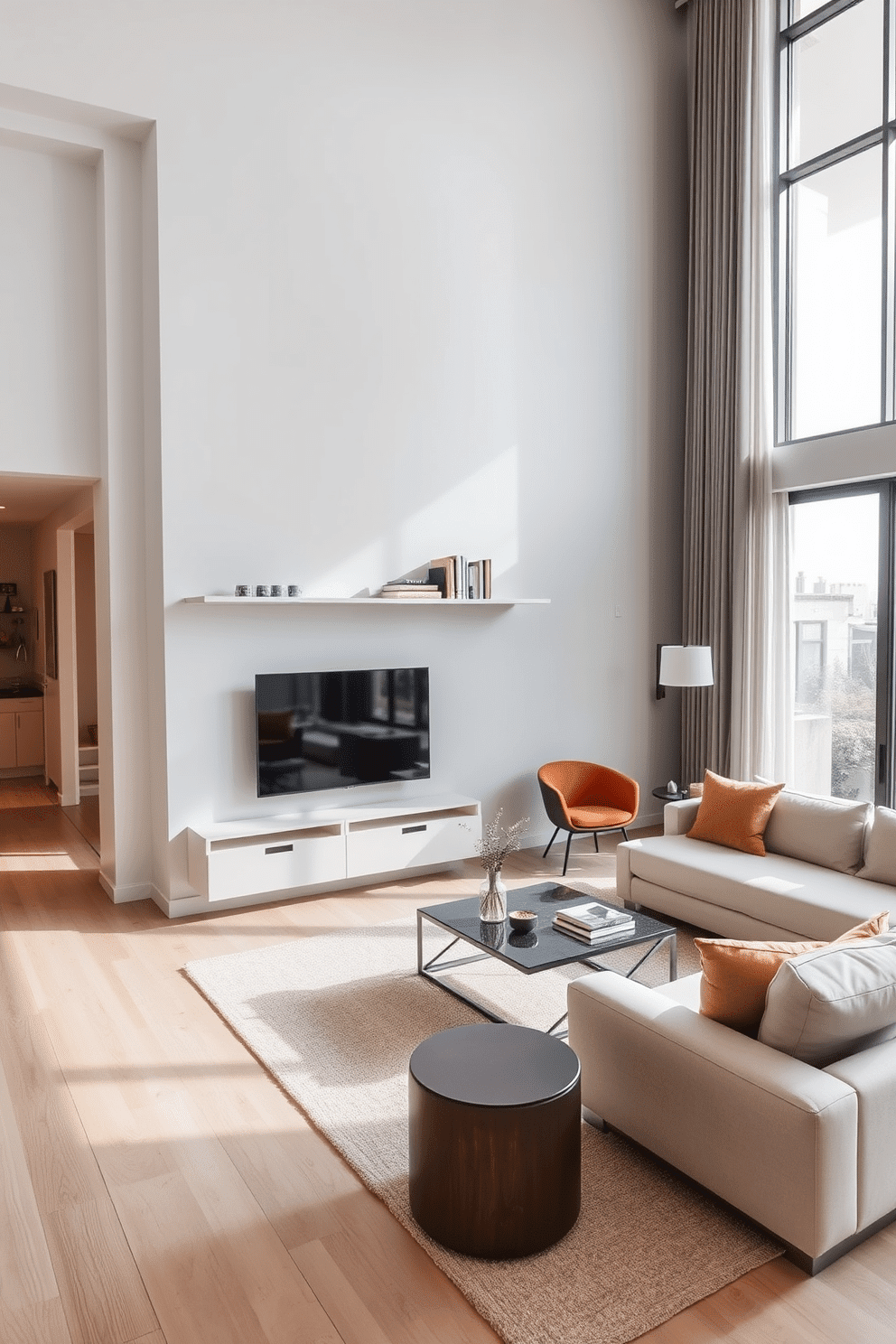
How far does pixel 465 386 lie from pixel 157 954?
3699 mm

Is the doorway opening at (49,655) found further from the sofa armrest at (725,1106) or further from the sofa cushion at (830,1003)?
the sofa cushion at (830,1003)

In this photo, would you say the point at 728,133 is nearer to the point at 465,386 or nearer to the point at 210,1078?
the point at 465,386

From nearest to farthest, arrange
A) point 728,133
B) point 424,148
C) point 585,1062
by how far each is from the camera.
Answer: point 585,1062, point 424,148, point 728,133

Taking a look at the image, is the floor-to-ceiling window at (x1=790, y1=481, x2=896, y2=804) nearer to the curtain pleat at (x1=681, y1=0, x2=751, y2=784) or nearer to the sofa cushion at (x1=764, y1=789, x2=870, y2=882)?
the curtain pleat at (x1=681, y1=0, x2=751, y2=784)

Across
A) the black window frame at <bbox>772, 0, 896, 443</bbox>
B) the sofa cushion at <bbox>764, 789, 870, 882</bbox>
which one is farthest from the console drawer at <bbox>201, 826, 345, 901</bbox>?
the black window frame at <bbox>772, 0, 896, 443</bbox>

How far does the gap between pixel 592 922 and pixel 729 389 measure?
4233mm

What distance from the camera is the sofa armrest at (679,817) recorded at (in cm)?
498

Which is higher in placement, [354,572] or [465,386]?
[465,386]

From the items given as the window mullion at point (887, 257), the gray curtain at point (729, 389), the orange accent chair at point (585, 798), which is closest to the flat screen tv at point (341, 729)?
the orange accent chair at point (585, 798)

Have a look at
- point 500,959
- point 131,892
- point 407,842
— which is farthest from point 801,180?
point 131,892

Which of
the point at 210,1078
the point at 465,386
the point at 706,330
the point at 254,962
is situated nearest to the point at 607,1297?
the point at 210,1078

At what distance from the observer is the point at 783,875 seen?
4.25 meters

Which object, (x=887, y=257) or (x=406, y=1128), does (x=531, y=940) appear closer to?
(x=406, y=1128)

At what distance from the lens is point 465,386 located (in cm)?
582
